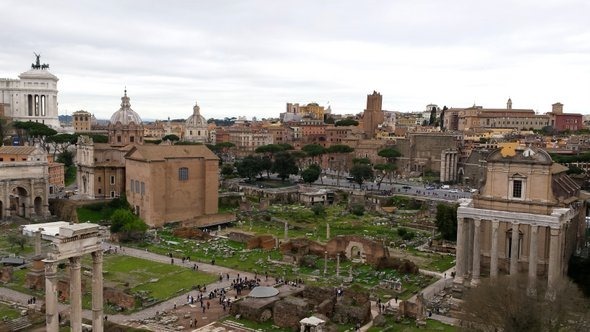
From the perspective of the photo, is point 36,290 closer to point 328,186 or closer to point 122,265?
point 122,265

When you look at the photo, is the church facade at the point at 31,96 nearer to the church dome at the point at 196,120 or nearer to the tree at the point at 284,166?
the church dome at the point at 196,120

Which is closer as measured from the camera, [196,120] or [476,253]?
[476,253]

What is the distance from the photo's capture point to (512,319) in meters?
22.3

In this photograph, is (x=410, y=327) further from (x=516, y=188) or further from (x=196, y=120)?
(x=196, y=120)

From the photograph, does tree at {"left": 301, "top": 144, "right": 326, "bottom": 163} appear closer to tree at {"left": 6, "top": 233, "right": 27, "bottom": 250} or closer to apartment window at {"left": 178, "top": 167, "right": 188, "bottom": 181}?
apartment window at {"left": 178, "top": 167, "right": 188, "bottom": 181}

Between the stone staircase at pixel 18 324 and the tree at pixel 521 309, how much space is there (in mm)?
20728

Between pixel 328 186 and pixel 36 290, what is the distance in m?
45.5

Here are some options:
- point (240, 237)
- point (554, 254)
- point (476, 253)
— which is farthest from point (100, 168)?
point (554, 254)

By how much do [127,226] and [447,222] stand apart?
25668 millimetres

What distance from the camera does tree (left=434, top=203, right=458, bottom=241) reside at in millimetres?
45000

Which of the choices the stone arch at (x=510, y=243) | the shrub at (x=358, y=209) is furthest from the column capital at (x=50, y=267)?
the shrub at (x=358, y=209)

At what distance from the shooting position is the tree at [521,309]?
2216 centimetres

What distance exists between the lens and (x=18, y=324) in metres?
28.5

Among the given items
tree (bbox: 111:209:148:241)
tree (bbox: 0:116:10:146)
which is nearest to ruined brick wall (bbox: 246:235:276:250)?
tree (bbox: 111:209:148:241)
